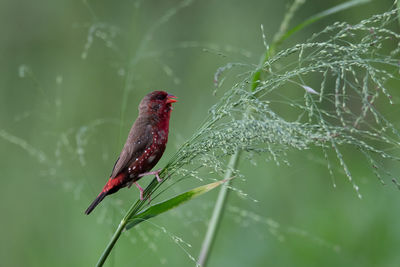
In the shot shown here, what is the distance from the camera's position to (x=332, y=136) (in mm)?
1699

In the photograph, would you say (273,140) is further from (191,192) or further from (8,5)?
(8,5)

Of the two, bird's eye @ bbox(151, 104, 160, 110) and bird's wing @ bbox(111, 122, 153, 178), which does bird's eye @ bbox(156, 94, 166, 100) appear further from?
bird's wing @ bbox(111, 122, 153, 178)

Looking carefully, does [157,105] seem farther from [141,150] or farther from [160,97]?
[141,150]

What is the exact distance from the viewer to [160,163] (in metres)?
4.38

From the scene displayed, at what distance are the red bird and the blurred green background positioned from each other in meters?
0.17

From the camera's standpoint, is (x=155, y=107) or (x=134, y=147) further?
(x=155, y=107)

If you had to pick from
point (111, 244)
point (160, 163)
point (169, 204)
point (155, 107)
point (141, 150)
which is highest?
point (160, 163)

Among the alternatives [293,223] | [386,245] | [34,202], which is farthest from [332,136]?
[34,202]

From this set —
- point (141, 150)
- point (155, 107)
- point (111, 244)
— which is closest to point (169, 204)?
point (111, 244)

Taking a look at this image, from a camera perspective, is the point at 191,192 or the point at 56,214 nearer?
the point at 191,192

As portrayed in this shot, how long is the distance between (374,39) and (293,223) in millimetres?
2392

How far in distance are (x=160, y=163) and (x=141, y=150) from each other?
5.68 ft

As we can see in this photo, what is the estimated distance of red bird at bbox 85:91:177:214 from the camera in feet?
8.47

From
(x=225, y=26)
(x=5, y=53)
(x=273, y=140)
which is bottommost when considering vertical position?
(x=273, y=140)
